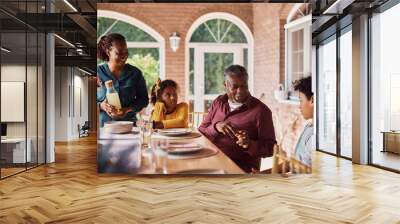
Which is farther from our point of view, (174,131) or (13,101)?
(13,101)

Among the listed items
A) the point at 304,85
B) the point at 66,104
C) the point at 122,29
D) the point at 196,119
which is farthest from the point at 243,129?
the point at 66,104

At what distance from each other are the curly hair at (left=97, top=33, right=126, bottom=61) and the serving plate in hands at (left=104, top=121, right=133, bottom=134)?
97 centimetres

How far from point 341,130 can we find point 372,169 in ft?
6.37

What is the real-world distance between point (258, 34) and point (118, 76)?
86.5 inches

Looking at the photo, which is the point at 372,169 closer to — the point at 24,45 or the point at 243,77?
A: the point at 243,77

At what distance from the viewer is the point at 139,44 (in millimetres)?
6000

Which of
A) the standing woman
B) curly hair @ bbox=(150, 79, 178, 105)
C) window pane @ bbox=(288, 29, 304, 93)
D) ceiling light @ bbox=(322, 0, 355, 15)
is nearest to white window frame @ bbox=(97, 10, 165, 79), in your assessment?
curly hair @ bbox=(150, 79, 178, 105)

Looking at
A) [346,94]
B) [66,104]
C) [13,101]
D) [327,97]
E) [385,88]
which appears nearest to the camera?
[13,101]

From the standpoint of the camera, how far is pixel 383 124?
6.89m

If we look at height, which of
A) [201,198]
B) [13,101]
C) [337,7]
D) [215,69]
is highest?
[337,7]

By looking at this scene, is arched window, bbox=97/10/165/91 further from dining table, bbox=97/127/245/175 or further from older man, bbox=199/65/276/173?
older man, bbox=199/65/276/173

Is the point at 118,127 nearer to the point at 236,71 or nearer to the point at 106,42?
the point at 106,42

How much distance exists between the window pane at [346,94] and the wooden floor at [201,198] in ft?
5.49

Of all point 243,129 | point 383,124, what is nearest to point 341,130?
point 383,124
